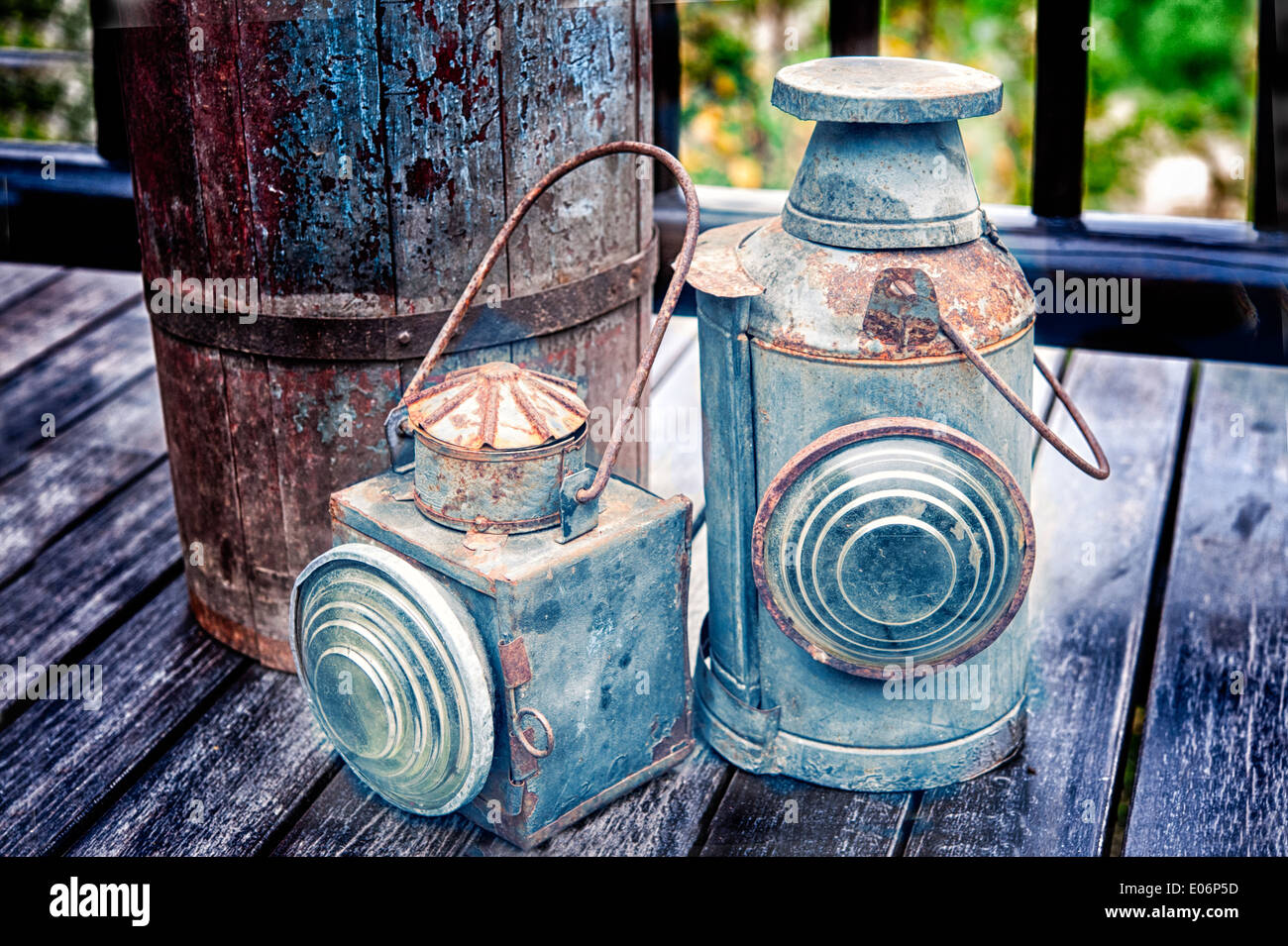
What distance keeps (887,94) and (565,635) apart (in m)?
0.87

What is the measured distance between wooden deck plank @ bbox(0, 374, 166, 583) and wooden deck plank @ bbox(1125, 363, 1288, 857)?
7.25 feet

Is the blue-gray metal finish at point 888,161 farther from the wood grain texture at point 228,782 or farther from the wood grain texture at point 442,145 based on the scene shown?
the wood grain texture at point 228,782

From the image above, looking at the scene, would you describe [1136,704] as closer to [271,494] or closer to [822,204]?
[822,204]

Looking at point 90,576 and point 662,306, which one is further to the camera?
point 90,576

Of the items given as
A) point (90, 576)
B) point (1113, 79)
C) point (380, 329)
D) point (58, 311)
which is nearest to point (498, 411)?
A: point (380, 329)

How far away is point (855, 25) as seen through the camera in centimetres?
314

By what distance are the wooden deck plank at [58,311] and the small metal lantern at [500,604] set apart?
2.07 meters

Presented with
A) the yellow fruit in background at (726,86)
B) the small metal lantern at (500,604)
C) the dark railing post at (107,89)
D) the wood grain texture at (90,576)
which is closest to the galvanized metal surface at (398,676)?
the small metal lantern at (500,604)

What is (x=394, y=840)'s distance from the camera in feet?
7.12

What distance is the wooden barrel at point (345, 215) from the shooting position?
7.07 ft

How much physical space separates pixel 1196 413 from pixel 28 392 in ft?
9.50

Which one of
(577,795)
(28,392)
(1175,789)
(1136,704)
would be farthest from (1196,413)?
(28,392)

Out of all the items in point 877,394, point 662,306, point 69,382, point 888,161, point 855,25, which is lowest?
point 69,382

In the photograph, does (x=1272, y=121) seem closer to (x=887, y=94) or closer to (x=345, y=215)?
(x=887, y=94)
